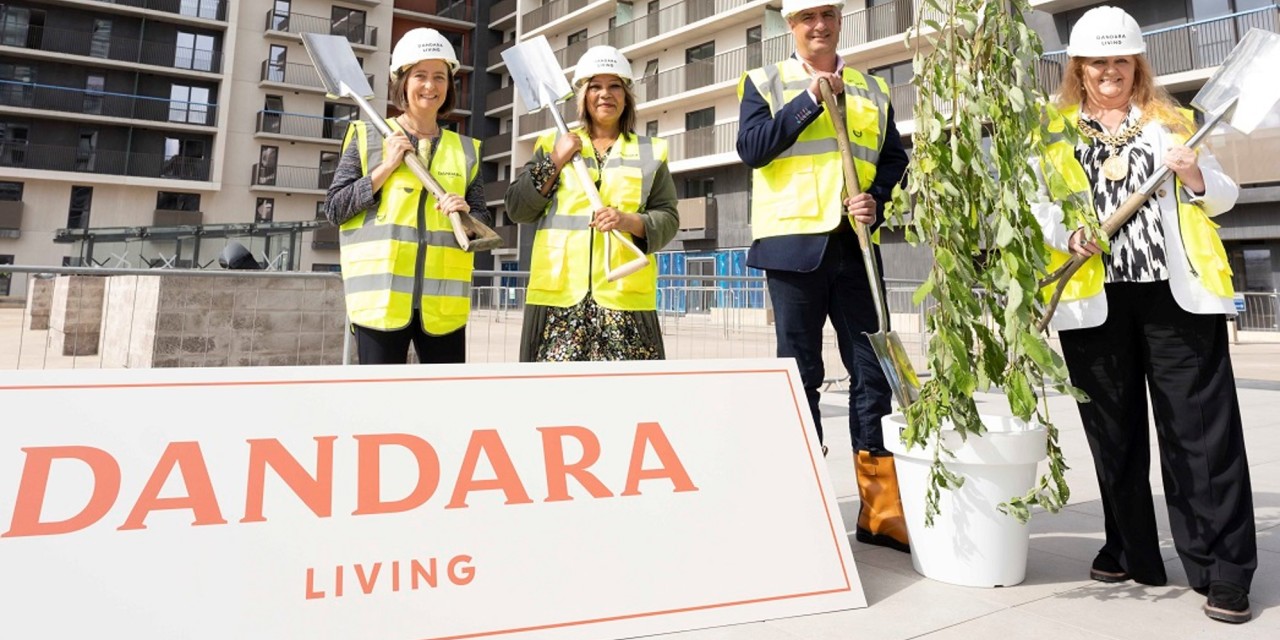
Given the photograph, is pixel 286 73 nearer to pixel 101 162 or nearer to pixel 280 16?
pixel 280 16

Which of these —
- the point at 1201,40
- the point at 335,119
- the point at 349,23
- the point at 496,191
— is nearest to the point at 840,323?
the point at 1201,40

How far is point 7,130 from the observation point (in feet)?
96.8

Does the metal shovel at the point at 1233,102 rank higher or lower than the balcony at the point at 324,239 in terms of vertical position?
lower

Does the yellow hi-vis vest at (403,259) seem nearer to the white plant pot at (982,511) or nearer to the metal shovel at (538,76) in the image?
the metal shovel at (538,76)

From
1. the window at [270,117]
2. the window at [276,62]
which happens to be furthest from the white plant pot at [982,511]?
the window at [276,62]

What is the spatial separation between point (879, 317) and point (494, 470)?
141cm

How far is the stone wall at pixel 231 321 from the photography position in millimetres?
6188

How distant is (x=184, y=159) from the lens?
31.2 m

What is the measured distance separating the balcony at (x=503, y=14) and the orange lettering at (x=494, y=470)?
35.5 m

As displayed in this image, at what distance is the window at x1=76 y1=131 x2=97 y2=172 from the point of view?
98.7 ft

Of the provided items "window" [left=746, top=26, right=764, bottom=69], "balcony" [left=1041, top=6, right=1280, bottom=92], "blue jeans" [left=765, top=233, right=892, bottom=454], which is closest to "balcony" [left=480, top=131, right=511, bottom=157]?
"window" [left=746, top=26, right=764, bottom=69]

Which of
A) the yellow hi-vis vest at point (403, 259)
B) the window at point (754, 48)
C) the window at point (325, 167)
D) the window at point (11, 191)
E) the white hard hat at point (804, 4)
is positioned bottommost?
the yellow hi-vis vest at point (403, 259)

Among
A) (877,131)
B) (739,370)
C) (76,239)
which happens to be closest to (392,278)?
(739,370)

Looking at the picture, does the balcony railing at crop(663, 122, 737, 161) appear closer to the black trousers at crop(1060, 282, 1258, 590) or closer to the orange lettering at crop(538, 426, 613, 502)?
the black trousers at crop(1060, 282, 1258, 590)
